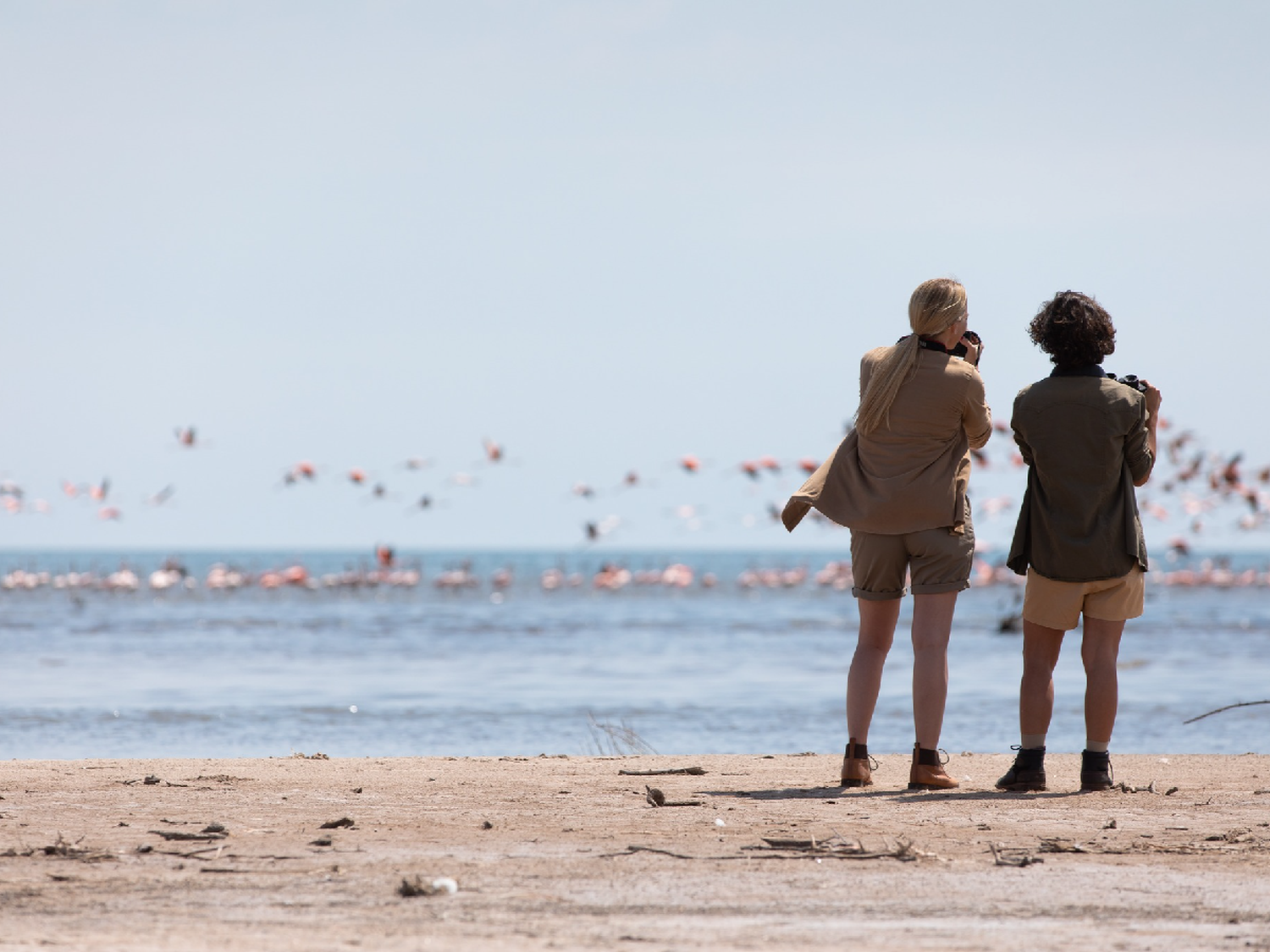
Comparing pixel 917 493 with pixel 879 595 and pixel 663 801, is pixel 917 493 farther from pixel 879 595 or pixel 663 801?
pixel 663 801

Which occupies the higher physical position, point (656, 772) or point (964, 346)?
point (964, 346)

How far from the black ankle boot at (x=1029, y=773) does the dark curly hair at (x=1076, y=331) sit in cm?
149

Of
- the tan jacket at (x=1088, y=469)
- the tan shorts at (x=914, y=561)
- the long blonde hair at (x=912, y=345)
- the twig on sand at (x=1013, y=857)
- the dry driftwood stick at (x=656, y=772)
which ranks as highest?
the long blonde hair at (x=912, y=345)

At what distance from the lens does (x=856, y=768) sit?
222 inches

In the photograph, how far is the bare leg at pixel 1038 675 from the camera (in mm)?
5512

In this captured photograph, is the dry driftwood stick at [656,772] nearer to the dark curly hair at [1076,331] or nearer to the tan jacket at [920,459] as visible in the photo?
the tan jacket at [920,459]

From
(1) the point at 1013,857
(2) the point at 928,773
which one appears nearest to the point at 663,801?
(2) the point at 928,773

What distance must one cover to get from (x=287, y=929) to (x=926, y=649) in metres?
2.87

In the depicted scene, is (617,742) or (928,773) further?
(617,742)

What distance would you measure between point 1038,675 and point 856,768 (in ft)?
2.58

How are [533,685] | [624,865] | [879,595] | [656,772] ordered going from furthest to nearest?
[533,685], [656,772], [879,595], [624,865]

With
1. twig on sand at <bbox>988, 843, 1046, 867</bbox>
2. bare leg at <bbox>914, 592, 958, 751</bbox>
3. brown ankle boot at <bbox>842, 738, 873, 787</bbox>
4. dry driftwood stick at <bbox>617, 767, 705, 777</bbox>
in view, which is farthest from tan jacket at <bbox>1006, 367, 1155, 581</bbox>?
dry driftwood stick at <bbox>617, 767, 705, 777</bbox>

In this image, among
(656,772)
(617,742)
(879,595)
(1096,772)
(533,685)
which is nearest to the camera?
(879,595)

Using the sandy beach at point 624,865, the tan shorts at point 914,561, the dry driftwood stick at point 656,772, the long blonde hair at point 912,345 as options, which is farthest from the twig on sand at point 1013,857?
the dry driftwood stick at point 656,772
